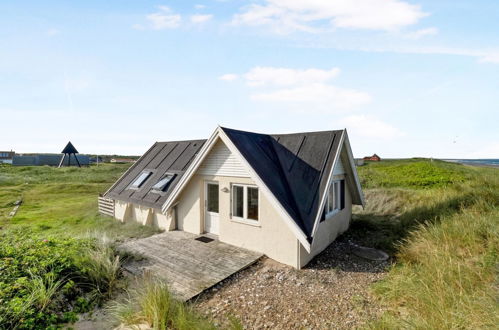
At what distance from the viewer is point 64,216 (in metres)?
15.4

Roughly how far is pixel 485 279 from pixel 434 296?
1.48 m

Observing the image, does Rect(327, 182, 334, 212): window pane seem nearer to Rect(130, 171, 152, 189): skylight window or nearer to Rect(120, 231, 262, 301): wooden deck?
Rect(120, 231, 262, 301): wooden deck

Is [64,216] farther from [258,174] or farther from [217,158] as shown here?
[258,174]

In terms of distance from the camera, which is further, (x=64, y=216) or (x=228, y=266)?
(x=64, y=216)

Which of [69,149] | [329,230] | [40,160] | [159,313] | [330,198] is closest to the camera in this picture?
[159,313]

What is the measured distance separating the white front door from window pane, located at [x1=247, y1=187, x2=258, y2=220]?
1.94 metres

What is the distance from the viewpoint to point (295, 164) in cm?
930

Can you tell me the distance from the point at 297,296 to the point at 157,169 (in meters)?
10.4

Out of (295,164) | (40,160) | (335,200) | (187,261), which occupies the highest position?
(40,160)

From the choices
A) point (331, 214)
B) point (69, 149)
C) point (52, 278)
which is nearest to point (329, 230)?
point (331, 214)

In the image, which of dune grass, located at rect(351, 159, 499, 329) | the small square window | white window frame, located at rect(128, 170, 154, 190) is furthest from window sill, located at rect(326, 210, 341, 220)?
white window frame, located at rect(128, 170, 154, 190)

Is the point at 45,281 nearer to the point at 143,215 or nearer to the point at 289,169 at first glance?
the point at 143,215

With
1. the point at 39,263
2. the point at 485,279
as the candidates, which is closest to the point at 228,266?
the point at 39,263

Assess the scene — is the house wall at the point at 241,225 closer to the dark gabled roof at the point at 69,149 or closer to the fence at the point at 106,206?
the fence at the point at 106,206
